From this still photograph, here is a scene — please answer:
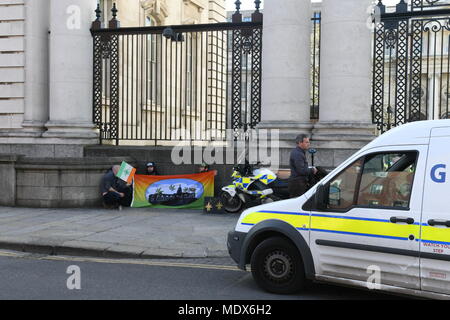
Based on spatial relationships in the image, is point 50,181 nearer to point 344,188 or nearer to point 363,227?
point 344,188

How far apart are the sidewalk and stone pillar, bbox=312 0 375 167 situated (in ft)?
9.95

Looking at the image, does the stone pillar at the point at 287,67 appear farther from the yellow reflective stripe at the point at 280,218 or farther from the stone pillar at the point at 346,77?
the yellow reflective stripe at the point at 280,218

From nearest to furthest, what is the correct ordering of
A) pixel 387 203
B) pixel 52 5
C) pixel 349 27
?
pixel 387 203, pixel 349 27, pixel 52 5

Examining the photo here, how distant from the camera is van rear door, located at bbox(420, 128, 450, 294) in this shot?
508cm

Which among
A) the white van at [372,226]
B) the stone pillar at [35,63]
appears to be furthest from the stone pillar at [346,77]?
the stone pillar at [35,63]

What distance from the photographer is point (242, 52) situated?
1464 centimetres

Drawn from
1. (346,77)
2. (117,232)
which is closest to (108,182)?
(117,232)

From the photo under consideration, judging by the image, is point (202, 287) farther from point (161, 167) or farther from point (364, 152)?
point (161, 167)

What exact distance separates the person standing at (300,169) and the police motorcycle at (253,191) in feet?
5.35

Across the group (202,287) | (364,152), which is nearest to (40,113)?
(202,287)

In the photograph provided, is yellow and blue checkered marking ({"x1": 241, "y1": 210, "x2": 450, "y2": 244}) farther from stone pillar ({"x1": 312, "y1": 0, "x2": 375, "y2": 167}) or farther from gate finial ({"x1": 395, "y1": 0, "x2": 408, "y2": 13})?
gate finial ({"x1": 395, "y1": 0, "x2": 408, "y2": 13})

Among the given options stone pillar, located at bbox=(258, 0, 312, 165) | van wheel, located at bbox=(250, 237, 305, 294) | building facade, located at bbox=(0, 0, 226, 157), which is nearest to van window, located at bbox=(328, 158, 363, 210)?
van wheel, located at bbox=(250, 237, 305, 294)

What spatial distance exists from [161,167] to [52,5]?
555 centimetres

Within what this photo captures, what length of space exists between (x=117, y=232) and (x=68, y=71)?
7.13 metres
